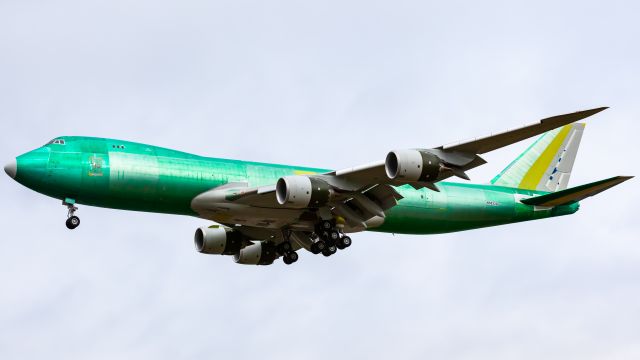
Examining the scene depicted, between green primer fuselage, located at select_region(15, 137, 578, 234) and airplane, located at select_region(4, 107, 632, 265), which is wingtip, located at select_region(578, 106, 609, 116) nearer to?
airplane, located at select_region(4, 107, 632, 265)

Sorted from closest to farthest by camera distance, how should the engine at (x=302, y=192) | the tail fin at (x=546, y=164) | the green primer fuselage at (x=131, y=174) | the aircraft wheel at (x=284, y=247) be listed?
the engine at (x=302, y=192) → the green primer fuselage at (x=131, y=174) → the aircraft wheel at (x=284, y=247) → the tail fin at (x=546, y=164)

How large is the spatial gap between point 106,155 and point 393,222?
13.5 m

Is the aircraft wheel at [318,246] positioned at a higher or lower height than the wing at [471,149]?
lower

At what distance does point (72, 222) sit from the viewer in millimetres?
44938

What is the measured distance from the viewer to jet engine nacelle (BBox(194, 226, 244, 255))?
51.8 metres

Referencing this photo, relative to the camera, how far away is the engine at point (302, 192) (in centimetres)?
4388

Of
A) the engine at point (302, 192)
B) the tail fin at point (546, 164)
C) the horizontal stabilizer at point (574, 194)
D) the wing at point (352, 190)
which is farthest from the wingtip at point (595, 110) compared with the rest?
the tail fin at point (546, 164)

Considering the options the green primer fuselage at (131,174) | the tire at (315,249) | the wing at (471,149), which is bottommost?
the tire at (315,249)

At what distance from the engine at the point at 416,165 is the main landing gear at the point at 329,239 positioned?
18.1 ft

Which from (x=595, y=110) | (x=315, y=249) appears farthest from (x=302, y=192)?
(x=595, y=110)

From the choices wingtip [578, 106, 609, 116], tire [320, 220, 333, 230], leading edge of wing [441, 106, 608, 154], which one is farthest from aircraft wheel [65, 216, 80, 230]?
wingtip [578, 106, 609, 116]

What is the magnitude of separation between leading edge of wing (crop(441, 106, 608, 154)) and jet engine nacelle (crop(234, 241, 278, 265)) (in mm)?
13498

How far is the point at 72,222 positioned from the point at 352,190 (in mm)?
Answer: 11485

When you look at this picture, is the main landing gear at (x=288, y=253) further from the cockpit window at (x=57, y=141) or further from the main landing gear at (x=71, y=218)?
the cockpit window at (x=57, y=141)
